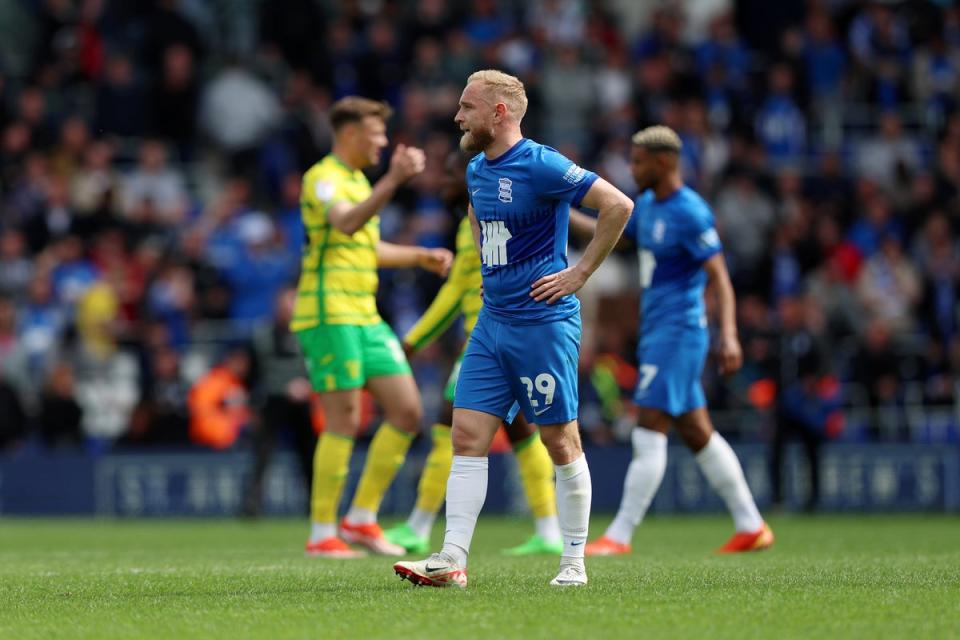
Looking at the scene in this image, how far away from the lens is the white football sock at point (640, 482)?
11.1 metres

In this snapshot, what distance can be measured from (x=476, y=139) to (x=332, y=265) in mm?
3061

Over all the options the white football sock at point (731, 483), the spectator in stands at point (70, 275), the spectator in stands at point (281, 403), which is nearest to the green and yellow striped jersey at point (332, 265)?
the white football sock at point (731, 483)

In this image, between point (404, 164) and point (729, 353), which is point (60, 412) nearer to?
point (729, 353)

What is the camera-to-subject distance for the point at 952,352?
20.8 m

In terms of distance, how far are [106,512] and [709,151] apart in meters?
9.73

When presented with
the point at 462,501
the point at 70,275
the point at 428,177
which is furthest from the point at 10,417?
the point at 462,501

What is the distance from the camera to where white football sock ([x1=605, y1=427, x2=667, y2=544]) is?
11117 mm

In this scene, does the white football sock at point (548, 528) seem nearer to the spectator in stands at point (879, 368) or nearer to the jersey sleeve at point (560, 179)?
the jersey sleeve at point (560, 179)

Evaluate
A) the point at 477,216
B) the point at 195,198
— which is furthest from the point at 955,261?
the point at 477,216

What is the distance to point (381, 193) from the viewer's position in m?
9.72

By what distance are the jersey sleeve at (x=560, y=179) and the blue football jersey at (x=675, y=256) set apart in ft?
10.9

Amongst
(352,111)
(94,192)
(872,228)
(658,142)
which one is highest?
(94,192)

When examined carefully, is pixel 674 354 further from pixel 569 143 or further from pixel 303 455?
pixel 569 143

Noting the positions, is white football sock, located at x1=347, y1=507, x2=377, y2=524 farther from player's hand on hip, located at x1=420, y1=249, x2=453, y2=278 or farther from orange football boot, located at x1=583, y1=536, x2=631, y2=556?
player's hand on hip, located at x1=420, y1=249, x2=453, y2=278
